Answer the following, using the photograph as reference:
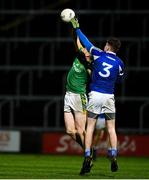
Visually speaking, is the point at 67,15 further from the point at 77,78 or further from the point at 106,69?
the point at 77,78

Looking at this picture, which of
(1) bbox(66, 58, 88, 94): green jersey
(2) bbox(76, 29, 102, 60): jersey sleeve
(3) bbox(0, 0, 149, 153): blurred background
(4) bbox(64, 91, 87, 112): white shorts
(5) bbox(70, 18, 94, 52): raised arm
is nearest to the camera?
(2) bbox(76, 29, 102, 60): jersey sleeve

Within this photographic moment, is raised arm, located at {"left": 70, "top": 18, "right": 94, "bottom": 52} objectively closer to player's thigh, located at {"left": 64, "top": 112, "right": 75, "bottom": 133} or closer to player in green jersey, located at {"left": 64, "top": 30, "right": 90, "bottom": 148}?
player in green jersey, located at {"left": 64, "top": 30, "right": 90, "bottom": 148}

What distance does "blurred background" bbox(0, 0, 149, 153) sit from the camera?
21766 millimetres

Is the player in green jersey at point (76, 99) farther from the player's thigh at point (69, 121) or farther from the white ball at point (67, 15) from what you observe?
the white ball at point (67, 15)

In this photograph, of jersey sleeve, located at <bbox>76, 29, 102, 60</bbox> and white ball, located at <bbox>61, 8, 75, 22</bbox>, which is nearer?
jersey sleeve, located at <bbox>76, 29, 102, 60</bbox>

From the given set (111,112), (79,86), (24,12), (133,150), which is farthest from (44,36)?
(111,112)

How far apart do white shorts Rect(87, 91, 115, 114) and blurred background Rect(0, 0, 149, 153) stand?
8.75m

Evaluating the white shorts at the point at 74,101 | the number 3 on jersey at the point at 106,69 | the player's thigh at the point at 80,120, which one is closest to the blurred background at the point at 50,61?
the player's thigh at the point at 80,120

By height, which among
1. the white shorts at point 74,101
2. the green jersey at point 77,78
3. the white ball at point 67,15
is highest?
the white ball at point 67,15

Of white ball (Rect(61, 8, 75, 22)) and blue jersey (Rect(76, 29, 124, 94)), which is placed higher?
white ball (Rect(61, 8, 75, 22))

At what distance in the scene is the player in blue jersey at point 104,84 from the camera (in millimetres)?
11836

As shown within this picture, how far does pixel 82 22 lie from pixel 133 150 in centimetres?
607

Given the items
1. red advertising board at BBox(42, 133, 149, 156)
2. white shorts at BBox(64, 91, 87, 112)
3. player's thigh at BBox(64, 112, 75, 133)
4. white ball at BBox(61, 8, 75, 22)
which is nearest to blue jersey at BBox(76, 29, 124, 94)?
white ball at BBox(61, 8, 75, 22)

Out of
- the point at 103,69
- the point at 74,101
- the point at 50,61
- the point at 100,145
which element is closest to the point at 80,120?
the point at 74,101
